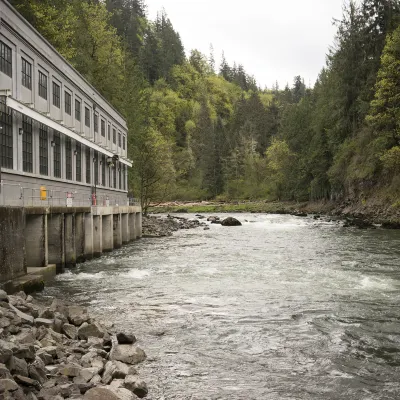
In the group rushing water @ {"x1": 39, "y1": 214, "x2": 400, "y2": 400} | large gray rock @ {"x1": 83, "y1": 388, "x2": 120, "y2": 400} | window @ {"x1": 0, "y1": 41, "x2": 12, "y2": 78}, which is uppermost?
window @ {"x1": 0, "y1": 41, "x2": 12, "y2": 78}

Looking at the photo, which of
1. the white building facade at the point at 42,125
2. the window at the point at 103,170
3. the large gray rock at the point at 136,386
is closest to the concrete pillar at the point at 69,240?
the white building facade at the point at 42,125

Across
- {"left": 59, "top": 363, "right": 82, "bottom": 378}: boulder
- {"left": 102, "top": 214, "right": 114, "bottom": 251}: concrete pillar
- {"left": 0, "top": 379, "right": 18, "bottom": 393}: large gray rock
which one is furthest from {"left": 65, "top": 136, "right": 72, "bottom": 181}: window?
{"left": 0, "top": 379, "right": 18, "bottom": 393}: large gray rock

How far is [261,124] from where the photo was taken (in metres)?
153

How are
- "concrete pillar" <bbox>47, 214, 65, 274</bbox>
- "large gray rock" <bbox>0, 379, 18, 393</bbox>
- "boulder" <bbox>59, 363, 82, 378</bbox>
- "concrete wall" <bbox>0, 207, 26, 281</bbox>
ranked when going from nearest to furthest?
"large gray rock" <bbox>0, 379, 18, 393</bbox>, "boulder" <bbox>59, 363, 82, 378</bbox>, "concrete wall" <bbox>0, 207, 26, 281</bbox>, "concrete pillar" <bbox>47, 214, 65, 274</bbox>

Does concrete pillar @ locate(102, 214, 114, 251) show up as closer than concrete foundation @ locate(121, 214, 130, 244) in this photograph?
Yes

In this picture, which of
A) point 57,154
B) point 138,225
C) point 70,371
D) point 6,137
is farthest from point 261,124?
point 70,371

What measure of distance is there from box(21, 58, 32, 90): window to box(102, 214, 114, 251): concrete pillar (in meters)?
11.2

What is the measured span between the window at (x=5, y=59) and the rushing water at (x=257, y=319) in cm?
1134

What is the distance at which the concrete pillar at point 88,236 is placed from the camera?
27.7 meters

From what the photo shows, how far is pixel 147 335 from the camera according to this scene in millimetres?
12297

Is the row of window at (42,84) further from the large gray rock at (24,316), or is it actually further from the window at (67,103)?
the large gray rock at (24,316)

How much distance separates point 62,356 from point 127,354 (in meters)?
1.51

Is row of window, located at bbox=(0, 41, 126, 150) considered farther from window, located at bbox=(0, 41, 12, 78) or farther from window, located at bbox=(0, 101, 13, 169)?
window, located at bbox=(0, 101, 13, 169)

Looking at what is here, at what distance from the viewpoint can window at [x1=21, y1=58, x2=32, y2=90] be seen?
25.7 metres
